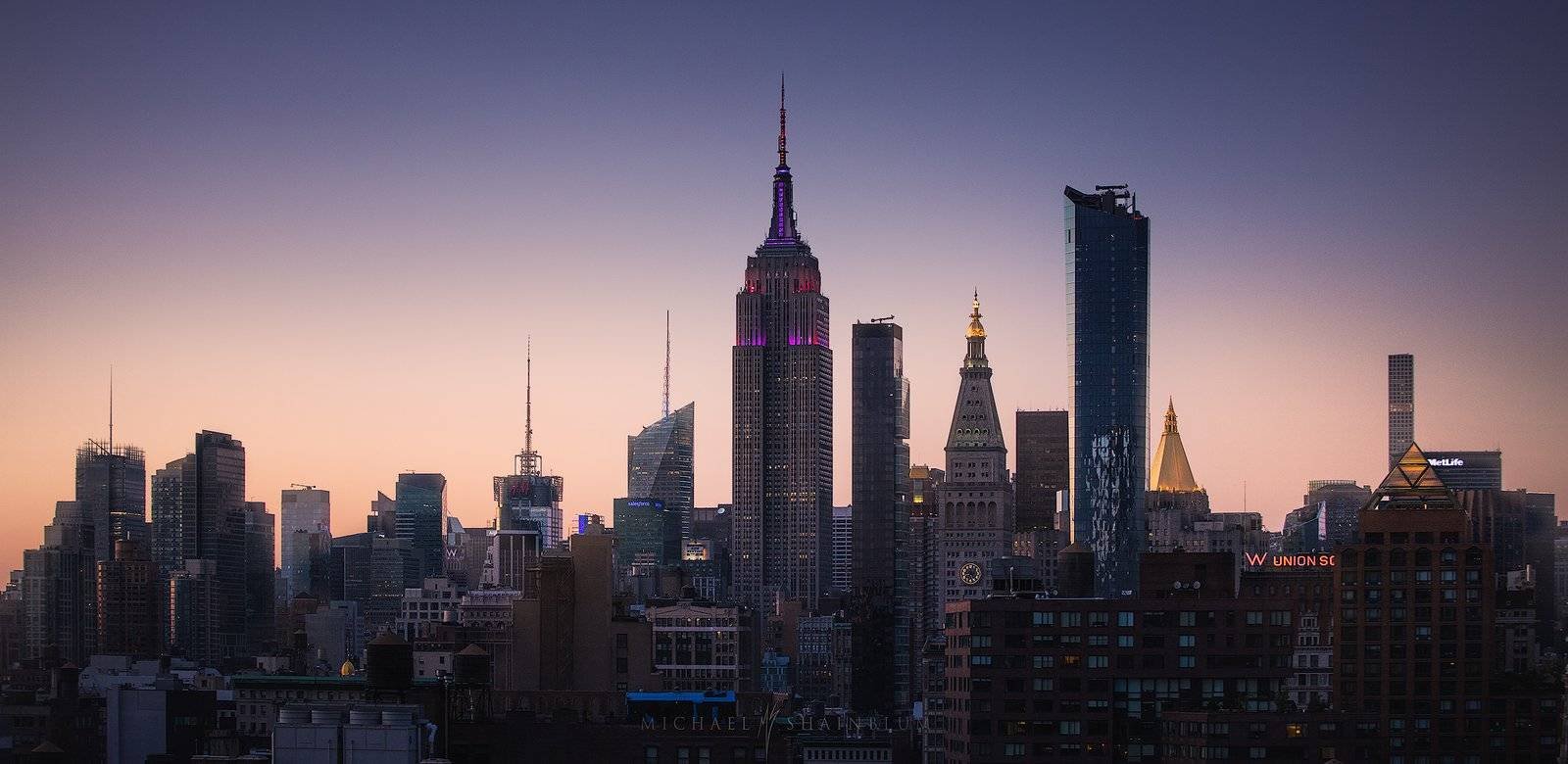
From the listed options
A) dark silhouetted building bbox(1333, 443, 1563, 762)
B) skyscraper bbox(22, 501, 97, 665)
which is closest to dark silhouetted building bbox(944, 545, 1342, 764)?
dark silhouetted building bbox(1333, 443, 1563, 762)

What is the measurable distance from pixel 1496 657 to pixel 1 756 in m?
56.8

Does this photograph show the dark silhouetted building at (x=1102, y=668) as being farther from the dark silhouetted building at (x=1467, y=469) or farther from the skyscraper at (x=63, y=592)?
the skyscraper at (x=63, y=592)

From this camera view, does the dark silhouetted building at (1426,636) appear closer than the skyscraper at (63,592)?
Yes

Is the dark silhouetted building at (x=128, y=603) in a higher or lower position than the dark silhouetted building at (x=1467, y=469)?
lower

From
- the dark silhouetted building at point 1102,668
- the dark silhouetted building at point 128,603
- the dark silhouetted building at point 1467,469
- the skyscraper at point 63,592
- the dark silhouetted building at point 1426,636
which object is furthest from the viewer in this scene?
the dark silhouetted building at point 128,603

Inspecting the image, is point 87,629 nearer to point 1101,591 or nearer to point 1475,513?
point 1101,591

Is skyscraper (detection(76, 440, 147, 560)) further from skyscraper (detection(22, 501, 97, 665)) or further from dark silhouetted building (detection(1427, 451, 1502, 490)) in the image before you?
dark silhouetted building (detection(1427, 451, 1502, 490))

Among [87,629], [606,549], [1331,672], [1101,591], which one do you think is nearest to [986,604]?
[1331,672]


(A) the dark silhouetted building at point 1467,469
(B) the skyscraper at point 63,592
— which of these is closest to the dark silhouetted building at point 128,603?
(B) the skyscraper at point 63,592

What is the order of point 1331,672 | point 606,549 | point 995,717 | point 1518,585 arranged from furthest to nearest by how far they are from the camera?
point 606,549 → point 1518,585 → point 1331,672 → point 995,717

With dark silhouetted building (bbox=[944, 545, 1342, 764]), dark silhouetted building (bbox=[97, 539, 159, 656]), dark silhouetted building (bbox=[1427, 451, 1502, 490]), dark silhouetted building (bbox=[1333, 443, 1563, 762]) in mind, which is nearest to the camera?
dark silhouetted building (bbox=[944, 545, 1342, 764])

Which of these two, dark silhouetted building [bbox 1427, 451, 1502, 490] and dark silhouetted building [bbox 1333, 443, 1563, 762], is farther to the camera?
dark silhouetted building [bbox 1427, 451, 1502, 490]

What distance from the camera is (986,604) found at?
310 ft

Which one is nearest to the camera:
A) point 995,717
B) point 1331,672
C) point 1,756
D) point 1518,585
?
point 1,756
